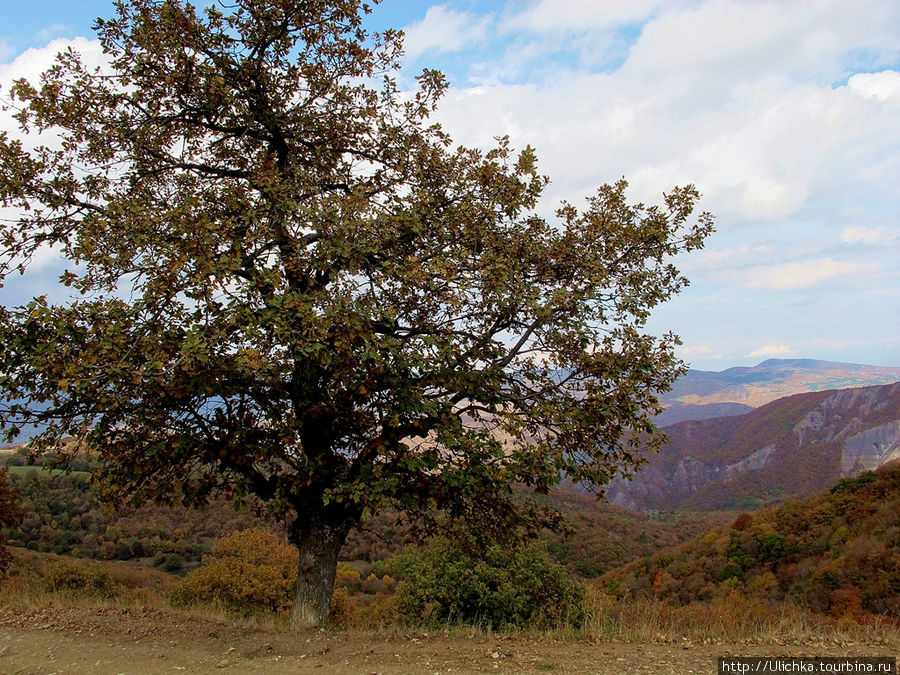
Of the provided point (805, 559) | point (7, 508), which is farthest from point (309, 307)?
point (805, 559)

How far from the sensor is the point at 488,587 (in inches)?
795

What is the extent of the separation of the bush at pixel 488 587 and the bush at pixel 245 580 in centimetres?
933

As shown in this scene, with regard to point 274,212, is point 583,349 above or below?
below

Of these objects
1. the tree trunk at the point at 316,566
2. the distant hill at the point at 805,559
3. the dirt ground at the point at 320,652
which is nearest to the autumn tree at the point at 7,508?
the dirt ground at the point at 320,652

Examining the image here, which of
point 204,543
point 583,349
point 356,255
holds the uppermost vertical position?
point 356,255

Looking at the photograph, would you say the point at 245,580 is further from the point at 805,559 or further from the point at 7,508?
the point at 805,559

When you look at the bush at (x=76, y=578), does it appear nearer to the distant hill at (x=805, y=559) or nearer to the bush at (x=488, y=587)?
the bush at (x=488, y=587)

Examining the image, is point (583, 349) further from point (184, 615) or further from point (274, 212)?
point (184, 615)

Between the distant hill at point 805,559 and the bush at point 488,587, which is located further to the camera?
the distant hill at point 805,559

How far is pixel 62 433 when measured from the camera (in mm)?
7898

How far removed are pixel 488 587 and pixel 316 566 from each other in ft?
41.0

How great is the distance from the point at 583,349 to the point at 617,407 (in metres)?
1.03

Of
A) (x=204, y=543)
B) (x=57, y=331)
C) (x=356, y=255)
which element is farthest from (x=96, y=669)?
(x=204, y=543)

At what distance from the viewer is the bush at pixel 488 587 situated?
774 inches
